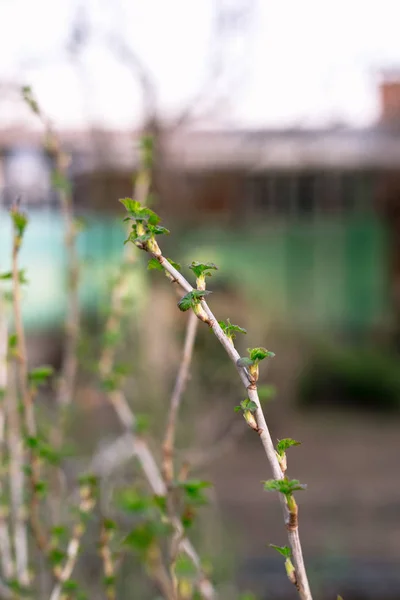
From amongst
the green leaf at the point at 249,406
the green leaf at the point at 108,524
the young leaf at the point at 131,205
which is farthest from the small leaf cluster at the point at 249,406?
the green leaf at the point at 108,524

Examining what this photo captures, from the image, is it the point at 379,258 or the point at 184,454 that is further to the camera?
the point at 379,258

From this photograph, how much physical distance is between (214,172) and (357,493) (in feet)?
17.5

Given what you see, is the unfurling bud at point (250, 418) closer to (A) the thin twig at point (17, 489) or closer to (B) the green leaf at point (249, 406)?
(B) the green leaf at point (249, 406)

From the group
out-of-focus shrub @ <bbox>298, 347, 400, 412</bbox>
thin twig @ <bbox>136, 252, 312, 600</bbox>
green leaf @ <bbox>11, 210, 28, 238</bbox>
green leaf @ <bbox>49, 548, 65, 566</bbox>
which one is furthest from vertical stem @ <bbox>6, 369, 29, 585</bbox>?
out-of-focus shrub @ <bbox>298, 347, 400, 412</bbox>

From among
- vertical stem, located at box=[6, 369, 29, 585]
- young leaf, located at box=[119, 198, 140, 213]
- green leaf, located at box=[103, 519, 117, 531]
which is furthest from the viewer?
vertical stem, located at box=[6, 369, 29, 585]

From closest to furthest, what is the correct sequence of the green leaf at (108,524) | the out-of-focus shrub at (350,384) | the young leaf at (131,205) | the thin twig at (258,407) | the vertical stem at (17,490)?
the thin twig at (258,407)
the young leaf at (131,205)
the green leaf at (108,524)
the vertical stem at (17,490)
the out-of-focus shrub at (350,384)

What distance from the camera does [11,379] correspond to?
78.0 inches

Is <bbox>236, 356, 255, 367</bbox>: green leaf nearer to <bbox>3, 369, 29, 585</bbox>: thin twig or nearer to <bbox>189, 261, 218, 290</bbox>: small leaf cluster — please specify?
<bbox>189, 261, 218, 290</bbox>: small leaf cluster

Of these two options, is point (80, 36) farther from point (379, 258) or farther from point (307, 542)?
point (379, 258)

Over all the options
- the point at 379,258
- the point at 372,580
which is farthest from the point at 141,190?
the point at 379,258

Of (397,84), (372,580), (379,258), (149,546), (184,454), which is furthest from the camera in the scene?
(379,258)

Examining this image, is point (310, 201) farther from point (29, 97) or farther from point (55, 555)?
point (55, 555)

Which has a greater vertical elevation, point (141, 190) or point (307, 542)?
point (141, 190)

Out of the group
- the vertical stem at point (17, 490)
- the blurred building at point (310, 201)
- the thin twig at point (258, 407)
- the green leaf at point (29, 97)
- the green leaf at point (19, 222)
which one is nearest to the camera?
the thin twig at point (258, 407)
